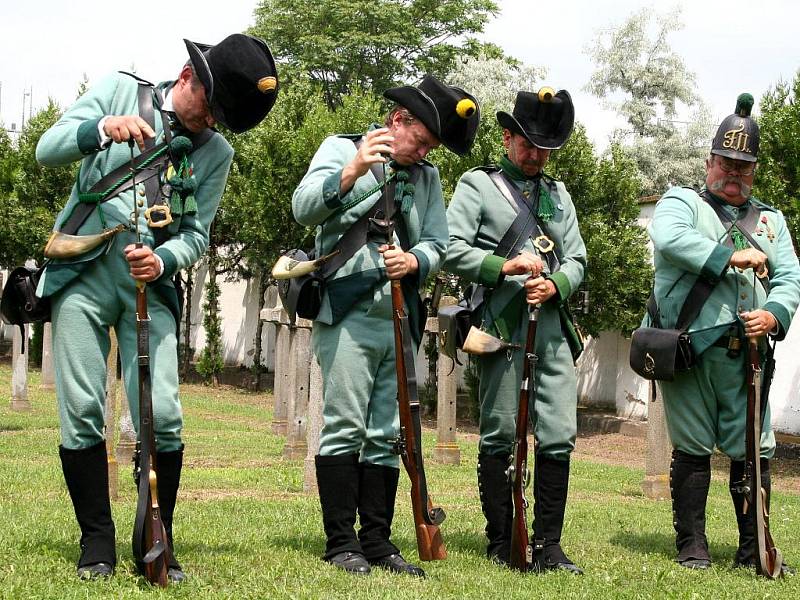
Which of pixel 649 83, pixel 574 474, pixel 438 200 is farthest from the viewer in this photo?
pixel 649 83

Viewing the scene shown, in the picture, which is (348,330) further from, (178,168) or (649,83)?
(649,83)

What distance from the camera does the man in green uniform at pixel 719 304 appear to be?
21.8ft

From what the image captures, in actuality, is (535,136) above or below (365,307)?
above

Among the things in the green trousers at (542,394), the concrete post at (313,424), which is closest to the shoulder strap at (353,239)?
the green trousers at (542,394)

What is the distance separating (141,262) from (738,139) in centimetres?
346

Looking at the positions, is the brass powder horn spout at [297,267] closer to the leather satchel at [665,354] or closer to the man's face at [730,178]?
the leather satchel at [665,354]

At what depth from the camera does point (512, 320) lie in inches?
254

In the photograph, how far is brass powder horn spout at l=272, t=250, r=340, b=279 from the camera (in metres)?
5.82

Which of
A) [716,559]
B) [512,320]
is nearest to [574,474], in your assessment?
[716,559]

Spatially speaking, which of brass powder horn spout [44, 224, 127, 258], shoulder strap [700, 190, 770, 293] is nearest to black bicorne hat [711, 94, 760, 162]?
shoulder strap [700, 190, 770, 293]

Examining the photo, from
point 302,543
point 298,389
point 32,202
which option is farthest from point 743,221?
point 32,202

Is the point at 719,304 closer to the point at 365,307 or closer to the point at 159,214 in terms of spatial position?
the point at 365,307

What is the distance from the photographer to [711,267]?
657 centimetres

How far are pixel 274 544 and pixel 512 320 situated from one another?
5.65 feet
